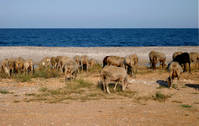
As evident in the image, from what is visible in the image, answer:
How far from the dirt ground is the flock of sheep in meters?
0.80

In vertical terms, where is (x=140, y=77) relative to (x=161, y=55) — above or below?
below

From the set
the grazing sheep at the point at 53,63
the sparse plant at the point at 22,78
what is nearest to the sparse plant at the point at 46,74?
the sparse plant at the point at 22,78

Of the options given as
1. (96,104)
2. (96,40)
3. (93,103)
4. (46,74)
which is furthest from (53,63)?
(96,40)

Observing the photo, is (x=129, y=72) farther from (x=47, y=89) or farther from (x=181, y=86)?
(x=47, y=89)

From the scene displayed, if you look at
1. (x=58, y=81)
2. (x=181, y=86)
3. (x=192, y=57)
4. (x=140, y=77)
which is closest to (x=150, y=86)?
(x=181, y=86)

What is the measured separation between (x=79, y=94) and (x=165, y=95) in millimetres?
4573

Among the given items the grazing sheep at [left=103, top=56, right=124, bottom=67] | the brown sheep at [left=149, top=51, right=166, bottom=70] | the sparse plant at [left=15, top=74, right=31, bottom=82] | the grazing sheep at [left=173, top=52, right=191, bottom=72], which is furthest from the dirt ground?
the brown sheep at [left=149, top=51, right=166, bottom=70]

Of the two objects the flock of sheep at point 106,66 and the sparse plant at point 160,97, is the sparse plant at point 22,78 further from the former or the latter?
the sparse plant at point 160,97

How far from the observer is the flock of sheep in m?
13.6

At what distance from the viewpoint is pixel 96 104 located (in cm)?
1163

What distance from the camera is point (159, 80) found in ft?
58.4

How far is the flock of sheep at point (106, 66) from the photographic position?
1360cm

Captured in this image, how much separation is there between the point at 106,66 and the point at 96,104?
9.61 feet

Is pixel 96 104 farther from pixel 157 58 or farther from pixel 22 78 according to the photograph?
pixel 157 58
